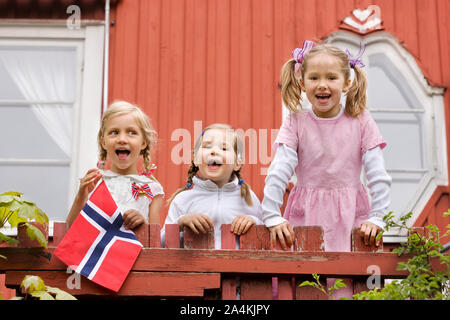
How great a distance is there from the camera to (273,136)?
18.8ft

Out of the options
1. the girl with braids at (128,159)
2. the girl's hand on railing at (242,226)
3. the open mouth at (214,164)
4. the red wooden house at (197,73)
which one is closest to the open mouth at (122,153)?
the girl with braids at (128,159)

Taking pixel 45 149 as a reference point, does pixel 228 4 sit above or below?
above

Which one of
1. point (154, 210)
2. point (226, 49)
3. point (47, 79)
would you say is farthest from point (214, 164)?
point (47, 79)

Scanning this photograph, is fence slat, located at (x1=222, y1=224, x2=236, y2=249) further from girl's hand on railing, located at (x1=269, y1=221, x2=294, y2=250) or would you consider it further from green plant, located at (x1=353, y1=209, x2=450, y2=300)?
green plant, located at (x1=353, y1=209, x2=450, y2=300)

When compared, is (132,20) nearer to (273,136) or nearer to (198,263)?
(273,136)

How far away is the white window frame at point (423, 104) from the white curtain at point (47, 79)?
2.45m

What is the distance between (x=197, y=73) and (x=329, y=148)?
269 cm

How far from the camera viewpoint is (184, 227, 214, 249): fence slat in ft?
9.39

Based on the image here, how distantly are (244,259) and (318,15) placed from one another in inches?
147

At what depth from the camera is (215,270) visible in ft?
9.14

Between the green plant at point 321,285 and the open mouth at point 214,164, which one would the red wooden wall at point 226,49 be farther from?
the green plant at point 321,285

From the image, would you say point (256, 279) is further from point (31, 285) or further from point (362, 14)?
point (362, 14)
